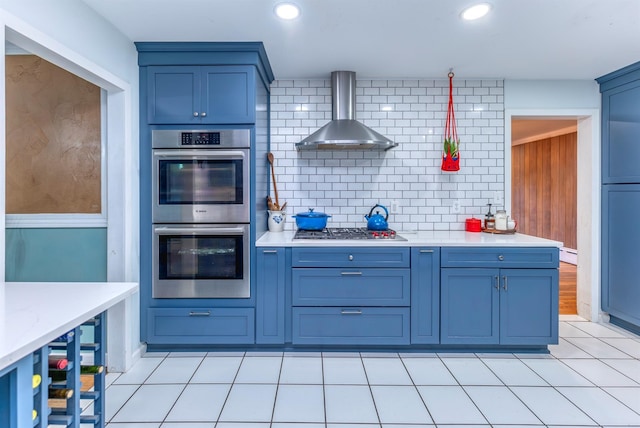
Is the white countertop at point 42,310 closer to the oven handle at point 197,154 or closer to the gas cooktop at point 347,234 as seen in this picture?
the oven handle at point 197,154

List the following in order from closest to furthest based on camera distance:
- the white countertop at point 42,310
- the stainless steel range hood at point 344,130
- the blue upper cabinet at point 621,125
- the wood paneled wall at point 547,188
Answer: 1. the white countertop at point 42,310
2. the stainless steel range hood at point 344,130
3. the blue upper cabinet at point 621,125
4. the wood paneled wall at point 547,188

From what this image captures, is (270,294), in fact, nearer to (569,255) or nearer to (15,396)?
(15,396)

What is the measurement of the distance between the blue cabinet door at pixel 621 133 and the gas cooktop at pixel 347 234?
2061mm

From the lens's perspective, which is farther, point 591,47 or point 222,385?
point 591,47

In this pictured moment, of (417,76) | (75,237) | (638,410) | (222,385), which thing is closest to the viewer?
(638,410)

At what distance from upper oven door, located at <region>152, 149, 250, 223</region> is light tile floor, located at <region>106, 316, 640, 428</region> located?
3.42ft

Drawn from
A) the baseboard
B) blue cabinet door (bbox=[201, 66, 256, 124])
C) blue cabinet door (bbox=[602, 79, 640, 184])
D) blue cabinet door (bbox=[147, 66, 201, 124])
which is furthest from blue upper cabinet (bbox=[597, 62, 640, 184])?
the baseboard

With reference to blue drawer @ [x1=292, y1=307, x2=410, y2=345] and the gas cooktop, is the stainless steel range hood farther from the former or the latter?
blue drawer @ [x1=292, y1=307, x2=410, y2=345]

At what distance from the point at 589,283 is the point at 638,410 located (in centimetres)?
172

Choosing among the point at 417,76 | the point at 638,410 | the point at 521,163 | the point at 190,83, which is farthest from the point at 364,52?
the point at 521,163

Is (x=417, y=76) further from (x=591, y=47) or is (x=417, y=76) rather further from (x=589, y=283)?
(x=589, y=283)

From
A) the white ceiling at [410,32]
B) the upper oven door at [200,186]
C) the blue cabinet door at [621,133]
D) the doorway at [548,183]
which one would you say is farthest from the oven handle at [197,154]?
the doorway at [548,183]

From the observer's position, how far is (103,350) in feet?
4.79

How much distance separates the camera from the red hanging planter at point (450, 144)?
3.20 m
